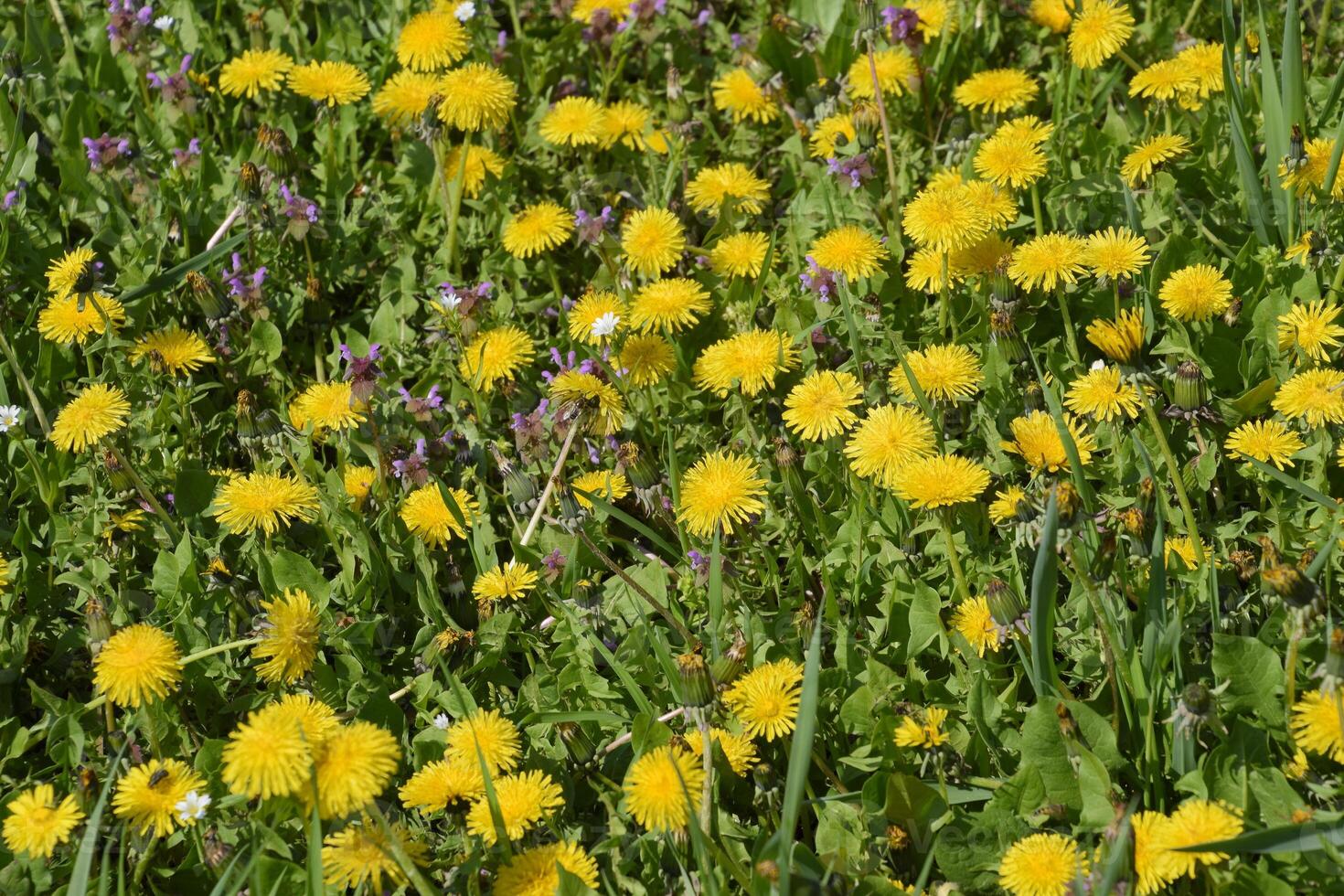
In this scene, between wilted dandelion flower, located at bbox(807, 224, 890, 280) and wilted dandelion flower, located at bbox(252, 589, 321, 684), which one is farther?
wilted dandelion flower, located at bbox(807, 224, 890, 280)

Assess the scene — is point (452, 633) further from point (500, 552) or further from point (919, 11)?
point (919, 11)

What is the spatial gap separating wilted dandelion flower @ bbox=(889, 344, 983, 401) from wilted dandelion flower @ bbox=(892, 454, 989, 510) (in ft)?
0.93

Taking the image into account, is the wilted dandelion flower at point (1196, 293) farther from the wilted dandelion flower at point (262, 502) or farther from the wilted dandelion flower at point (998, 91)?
the wilted dandelion flower at point (262, 502)

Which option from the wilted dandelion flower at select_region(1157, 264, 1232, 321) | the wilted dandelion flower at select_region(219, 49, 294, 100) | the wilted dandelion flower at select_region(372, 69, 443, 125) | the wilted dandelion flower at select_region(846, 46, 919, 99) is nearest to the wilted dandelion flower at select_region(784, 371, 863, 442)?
the wilted dandelion flower at select_region(1157, 264, 1232, 321)

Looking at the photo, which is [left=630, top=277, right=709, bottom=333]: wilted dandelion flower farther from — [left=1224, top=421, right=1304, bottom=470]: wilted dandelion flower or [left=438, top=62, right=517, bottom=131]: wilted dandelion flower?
[left=1224, top=421, right=1304, bottom=470]: wilted dandelion flower

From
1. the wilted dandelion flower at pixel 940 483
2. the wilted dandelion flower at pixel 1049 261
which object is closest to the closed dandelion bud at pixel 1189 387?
the wilted dandelion flower at pixel 1049 261

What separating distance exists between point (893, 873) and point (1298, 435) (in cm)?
114

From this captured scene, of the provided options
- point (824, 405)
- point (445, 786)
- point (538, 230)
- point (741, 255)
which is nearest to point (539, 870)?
point (445, 786)

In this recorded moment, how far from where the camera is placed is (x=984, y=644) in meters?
2.26

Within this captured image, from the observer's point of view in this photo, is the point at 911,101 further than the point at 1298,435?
Yes

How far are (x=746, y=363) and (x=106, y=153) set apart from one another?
181 cm

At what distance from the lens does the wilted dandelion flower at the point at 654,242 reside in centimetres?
295

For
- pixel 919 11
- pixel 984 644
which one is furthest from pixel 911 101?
pixel 984 644

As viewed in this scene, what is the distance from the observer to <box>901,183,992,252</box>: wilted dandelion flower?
2.60 metres
